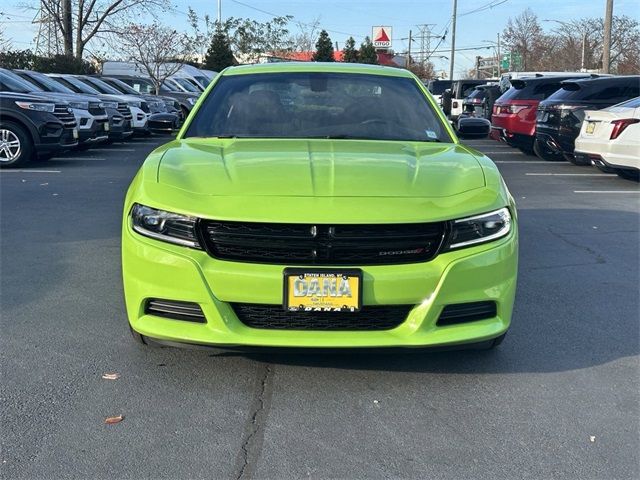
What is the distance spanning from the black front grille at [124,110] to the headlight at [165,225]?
45.6 feet

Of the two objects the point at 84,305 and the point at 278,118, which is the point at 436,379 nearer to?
the point at 278,118

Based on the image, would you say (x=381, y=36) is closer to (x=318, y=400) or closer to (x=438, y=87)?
(x=438, y=87)

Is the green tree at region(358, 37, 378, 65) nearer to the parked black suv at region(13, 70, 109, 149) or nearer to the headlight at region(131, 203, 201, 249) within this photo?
the parked black suv at region(13, 70, 109, 149)

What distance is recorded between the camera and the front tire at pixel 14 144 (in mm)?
12020

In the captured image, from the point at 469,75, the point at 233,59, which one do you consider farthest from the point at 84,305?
the point at 469,75

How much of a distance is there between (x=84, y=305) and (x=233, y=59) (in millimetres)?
42795

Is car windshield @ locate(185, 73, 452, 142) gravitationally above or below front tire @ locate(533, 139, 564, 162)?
above

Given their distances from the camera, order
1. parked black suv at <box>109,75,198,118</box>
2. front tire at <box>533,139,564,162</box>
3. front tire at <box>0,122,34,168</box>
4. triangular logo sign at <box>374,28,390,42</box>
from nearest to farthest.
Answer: front tire at <box>0,122,34,168</box>, front tire at <box>533,139,564,162</box>, parked black suv at <box>109,75,198,118</box>, triangular logo sign at <box>374,28,390,42</box>

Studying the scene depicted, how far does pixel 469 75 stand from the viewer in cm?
9812

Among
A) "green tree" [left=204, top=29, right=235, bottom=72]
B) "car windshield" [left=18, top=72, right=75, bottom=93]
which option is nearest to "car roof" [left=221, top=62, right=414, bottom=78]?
"car windshield" [left=18, top=72, right=75, bottom=93]

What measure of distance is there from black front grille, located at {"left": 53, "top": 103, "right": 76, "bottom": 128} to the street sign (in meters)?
50.7

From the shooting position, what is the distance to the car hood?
11.1ft

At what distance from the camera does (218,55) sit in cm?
4462

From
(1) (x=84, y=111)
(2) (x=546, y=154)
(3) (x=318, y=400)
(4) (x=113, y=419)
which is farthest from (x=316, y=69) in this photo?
(2) (x=546, y=154)
